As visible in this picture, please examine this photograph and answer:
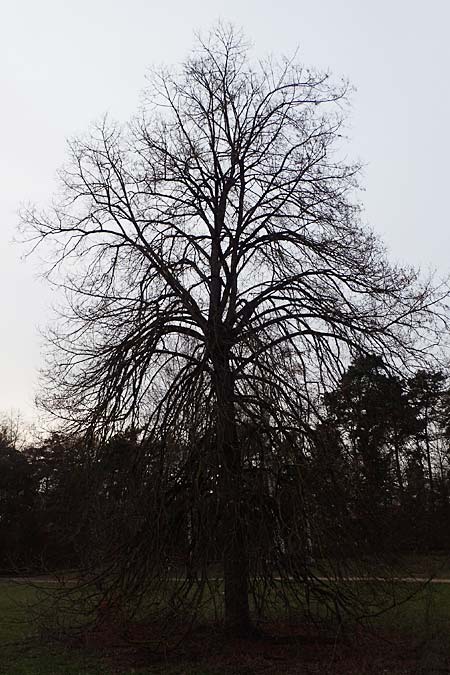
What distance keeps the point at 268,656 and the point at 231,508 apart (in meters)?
2.04

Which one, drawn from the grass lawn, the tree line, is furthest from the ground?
the tree line

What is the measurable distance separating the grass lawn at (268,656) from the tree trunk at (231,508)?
406mm

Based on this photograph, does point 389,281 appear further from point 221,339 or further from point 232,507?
point 232,507

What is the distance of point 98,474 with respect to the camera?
417 inches

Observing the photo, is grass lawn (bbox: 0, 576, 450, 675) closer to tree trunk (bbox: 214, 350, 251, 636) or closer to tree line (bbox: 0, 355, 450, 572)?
tree trunk (bbox: 214, 350, 251, 636)

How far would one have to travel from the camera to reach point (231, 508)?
931cm

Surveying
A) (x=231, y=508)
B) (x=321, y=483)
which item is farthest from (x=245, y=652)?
(x=321, y=483)

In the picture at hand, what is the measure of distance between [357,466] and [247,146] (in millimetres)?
5530

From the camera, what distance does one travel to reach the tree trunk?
9.29 metres

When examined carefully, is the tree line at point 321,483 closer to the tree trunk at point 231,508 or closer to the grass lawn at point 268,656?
the tree trunk at point 231,508

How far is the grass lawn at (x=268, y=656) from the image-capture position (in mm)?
8844

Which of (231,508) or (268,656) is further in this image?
(268,656)

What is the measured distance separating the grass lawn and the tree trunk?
0.41 meters

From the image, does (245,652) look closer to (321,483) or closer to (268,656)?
(268,656)
